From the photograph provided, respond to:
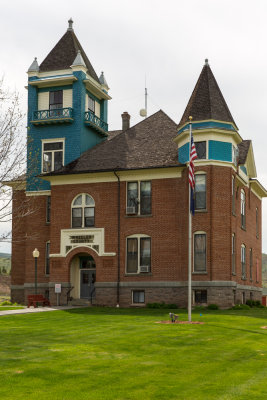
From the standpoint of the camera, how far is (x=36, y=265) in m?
40.0

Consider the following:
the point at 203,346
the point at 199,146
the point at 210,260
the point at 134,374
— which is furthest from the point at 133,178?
the point at 134,374

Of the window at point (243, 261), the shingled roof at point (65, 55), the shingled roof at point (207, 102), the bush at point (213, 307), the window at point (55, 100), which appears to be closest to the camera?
the bush at point (213, 307)

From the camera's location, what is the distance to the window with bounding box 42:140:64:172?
41844 millimetres

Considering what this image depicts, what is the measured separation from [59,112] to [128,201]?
31.5ft

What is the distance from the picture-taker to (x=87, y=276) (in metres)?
38.9

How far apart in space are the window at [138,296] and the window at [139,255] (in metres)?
1.28

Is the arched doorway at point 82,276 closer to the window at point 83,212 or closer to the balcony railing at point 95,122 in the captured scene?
the window at point 83,212

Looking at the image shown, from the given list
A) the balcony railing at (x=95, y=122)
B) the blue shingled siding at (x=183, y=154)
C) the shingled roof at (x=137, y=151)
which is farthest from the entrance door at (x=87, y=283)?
the balcony railing at (x=95, y=122)

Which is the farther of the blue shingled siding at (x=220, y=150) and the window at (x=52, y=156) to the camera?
the window at (x=52, y=156)

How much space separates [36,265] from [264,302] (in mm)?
20155

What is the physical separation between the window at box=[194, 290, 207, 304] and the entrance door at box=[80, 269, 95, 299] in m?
7.63

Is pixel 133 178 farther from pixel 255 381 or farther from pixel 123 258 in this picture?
pixel 255 381

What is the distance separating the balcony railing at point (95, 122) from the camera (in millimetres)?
42181

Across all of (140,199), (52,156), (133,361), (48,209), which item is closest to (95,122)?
(52,156)
